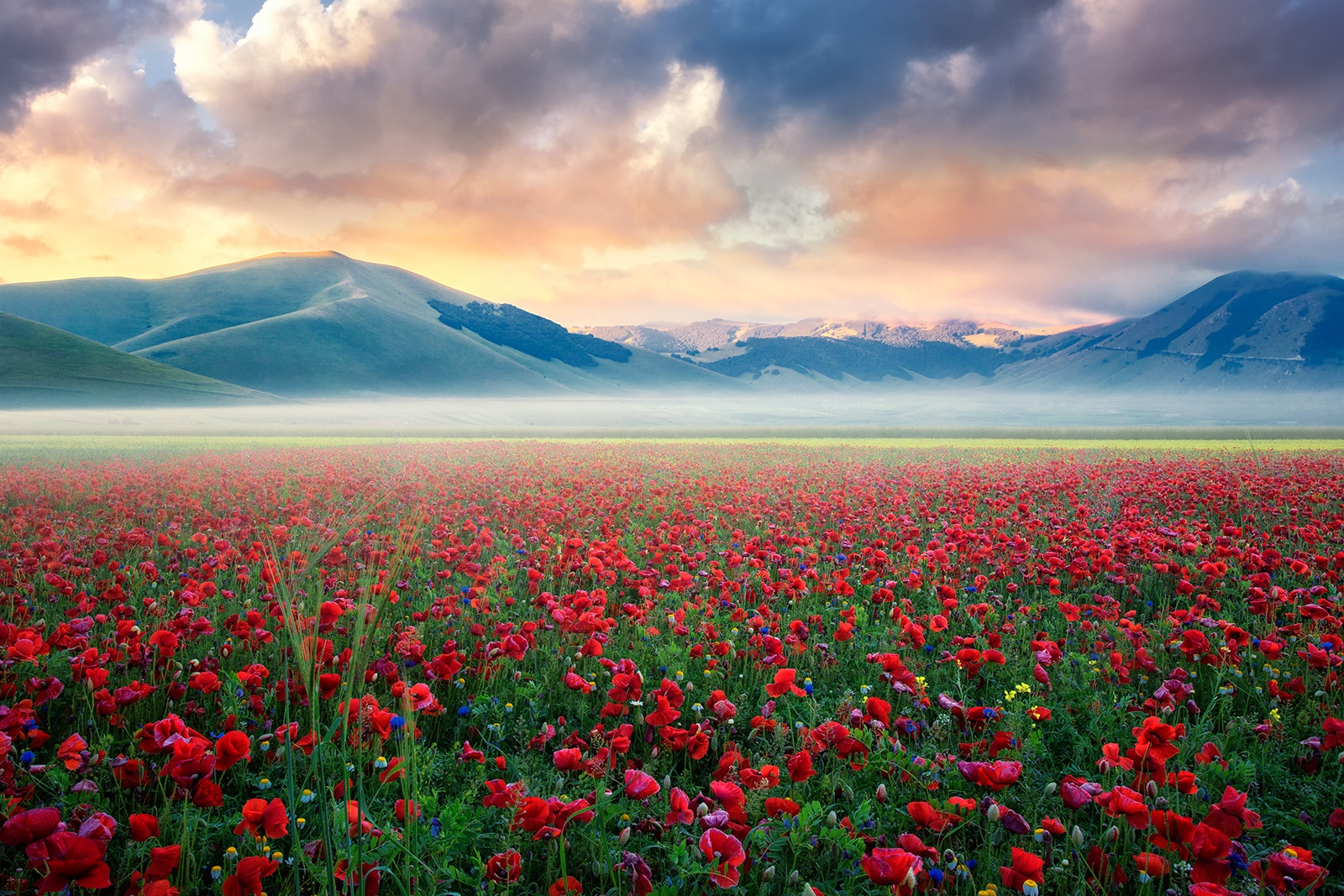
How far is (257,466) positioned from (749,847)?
59.6 feet

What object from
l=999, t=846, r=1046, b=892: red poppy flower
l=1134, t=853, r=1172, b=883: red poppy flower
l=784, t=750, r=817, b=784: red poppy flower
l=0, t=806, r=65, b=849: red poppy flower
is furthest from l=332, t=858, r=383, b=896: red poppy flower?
l=1134, t=853, r=1172, b=883: red poppy flower

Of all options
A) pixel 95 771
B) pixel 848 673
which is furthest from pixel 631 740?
pixel 95 771

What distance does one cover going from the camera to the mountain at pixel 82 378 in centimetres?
11375

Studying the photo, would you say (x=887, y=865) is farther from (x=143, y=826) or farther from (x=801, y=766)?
(x=143, y=826)

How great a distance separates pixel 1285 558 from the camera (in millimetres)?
6738

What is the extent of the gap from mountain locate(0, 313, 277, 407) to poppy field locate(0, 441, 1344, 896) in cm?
13546

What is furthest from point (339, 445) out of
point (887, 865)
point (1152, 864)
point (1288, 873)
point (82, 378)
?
point (82, 378)

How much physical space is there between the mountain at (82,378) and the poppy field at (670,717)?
13546 centimetres

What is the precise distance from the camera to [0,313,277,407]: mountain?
114 meters

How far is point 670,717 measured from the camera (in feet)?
9.09

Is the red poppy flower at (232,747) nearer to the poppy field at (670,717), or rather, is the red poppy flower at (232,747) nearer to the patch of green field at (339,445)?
the poppy field at (670,717)

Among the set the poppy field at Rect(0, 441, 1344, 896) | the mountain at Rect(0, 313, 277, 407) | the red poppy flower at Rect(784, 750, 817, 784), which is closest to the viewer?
the poppy field at Rect(0, 441, 1344, 896)

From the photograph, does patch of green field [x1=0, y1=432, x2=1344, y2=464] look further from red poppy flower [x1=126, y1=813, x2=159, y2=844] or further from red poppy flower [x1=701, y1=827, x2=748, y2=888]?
red poppy flower [x1=701, y1=827, x2=748, y2=888]

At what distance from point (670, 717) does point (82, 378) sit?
16268cm
